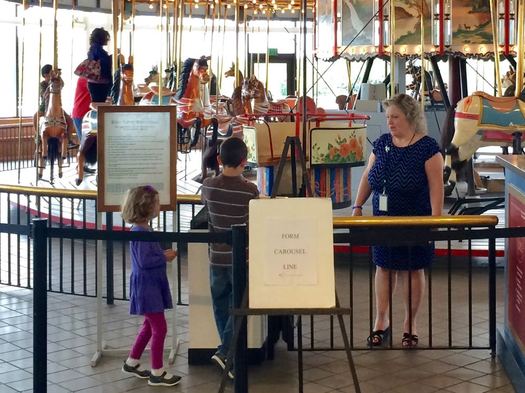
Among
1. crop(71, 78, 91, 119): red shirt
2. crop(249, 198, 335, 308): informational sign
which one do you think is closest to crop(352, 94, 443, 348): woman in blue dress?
crop(249, 198, 335, 308): informational sign

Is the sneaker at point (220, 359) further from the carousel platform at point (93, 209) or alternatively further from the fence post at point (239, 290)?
the carousel platform at point (93, 209)

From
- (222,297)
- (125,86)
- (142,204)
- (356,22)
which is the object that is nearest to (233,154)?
(142,204)

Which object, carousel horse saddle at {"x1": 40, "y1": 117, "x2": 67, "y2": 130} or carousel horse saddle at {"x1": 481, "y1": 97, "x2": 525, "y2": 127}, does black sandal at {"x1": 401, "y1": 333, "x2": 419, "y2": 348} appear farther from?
carousel horse saddle at {"x1": 40, "y1": 117, "x2": 67, "y2": 130}

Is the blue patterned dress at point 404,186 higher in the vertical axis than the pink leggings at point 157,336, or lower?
higher

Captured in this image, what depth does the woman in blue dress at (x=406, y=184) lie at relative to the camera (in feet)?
19.5

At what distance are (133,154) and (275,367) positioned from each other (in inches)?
62.3

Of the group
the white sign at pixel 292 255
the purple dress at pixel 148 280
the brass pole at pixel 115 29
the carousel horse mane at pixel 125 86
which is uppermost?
the brass pole at pixel 115 29

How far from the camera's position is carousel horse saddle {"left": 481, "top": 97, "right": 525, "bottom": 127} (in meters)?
10.8

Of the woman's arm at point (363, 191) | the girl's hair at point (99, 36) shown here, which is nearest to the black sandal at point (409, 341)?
the woman's arm at point (363, 191)

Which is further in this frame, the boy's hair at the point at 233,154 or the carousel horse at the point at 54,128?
the carousel horse at the point at 54,128

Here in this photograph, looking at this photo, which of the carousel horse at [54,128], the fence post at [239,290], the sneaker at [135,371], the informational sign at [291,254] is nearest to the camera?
the informational sign at [291,254]

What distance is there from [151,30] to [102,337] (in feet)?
67.6

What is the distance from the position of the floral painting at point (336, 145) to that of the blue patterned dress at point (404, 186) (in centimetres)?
416

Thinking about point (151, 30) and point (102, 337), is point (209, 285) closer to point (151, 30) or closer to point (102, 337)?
point (102, 337)
